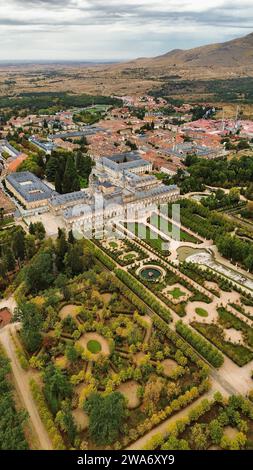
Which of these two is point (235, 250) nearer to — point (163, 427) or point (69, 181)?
point (163, 427)

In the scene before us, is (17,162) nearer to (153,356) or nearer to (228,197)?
(228,197)

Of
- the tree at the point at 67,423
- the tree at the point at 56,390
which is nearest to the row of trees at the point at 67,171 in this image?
the tree at the point at 56,390

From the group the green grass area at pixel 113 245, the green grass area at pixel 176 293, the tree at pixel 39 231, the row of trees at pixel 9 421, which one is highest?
the tree at pixel 39 231

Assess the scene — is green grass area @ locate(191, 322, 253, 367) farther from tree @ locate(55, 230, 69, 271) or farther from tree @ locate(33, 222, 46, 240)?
tree @ locate(33, 222, 46, 240)

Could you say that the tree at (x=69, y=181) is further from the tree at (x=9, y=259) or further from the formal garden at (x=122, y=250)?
the tree at (x=9, y=259)


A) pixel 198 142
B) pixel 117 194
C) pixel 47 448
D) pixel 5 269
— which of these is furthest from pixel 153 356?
pixel 198 142

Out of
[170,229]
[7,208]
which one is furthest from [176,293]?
[7,208]

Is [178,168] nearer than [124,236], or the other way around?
[124,236]
